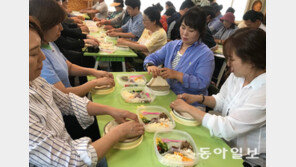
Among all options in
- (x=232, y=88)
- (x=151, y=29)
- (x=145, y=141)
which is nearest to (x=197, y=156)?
(x=145, y=141)

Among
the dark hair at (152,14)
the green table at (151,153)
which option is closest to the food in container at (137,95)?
the green table at (151,153)

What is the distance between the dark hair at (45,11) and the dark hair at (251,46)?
129cm

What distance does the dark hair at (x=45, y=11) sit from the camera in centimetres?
125

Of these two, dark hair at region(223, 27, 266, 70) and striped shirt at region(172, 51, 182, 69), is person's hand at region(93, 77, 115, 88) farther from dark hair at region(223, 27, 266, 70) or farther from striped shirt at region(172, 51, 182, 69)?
dark hair at region(223, 27, 266, 70)

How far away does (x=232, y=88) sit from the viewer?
1647 mm

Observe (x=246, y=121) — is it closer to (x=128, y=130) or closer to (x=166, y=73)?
(x=128, y=130)

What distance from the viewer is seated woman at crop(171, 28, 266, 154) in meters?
1.23

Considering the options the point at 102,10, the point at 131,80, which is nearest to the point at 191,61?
the point at 131,80

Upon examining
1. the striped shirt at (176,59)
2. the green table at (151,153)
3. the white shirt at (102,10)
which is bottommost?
the green table at (151,153)

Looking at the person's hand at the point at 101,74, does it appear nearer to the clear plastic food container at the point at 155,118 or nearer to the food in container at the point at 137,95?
the food in container at the point at 137,95

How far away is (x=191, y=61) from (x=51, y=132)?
163 cm

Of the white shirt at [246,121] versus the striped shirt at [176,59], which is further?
the striped shirt at [176,59]

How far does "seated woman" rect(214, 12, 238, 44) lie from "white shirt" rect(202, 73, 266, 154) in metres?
4.60

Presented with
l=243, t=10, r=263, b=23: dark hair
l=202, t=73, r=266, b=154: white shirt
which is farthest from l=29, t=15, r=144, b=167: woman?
l=243, t=10, r=263, b=23: dark hair
